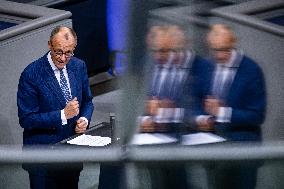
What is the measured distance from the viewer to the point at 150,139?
4.64 feet

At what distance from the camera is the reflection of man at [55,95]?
2.50 meters

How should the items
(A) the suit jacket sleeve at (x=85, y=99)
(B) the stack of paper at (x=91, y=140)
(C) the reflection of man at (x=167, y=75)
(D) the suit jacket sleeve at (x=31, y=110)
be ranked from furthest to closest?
(A) the suit jacket sleeve at (x=85, y=99)
(D) the suit jacket sleeve at (x=31, y=110)
(B) the stack of paper at (x=91, y=140)
(C) the reflection of man at (x=167, y=75)

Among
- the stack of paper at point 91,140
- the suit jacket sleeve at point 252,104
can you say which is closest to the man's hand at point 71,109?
the stack of paper at point 91,140

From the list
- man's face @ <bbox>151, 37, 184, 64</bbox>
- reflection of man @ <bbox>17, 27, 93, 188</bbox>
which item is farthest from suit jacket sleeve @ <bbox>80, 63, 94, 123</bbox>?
man's face @ <bbox>151, 37, 184, 64</bbox>

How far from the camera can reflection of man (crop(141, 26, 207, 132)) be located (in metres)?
1.37

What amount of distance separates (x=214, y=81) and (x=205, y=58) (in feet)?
0.21

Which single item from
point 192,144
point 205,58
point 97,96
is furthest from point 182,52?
point 97,96

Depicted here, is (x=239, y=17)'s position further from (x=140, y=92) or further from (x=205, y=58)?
(x=140, y=92)

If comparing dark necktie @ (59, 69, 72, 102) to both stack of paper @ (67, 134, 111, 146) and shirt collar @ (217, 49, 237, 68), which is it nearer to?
stack of paper @ (67, 134, 111, 146)

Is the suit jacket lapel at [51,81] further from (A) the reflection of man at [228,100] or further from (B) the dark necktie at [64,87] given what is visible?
(A) the reflection of man at [228,100]

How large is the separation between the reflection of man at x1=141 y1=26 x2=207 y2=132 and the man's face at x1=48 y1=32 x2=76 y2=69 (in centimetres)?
128

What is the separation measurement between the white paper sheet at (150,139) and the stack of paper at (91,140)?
33.0 inches

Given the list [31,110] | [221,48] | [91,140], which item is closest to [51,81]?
[31,110]

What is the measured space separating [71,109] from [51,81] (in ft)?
0.51
